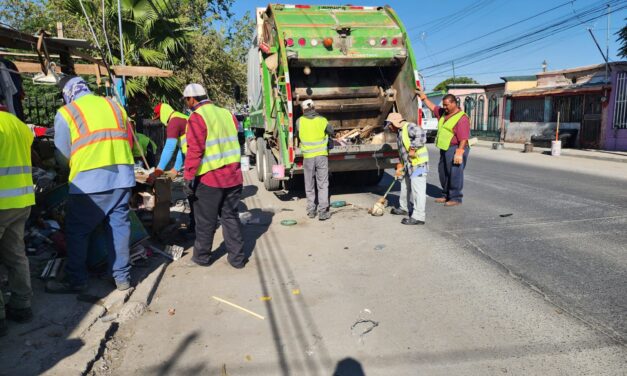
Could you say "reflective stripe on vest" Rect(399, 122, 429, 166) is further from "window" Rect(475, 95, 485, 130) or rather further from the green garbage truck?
"window" Rect(475, 95, 485, 130)

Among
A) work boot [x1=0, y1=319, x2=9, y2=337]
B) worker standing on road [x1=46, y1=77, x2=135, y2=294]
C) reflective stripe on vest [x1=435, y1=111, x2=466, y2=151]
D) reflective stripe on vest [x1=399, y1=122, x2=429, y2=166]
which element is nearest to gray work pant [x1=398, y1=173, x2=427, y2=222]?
reflective stripe on vest [x1=399, y1=122, x2=429, y2=166]

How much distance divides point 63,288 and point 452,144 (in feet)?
18.6

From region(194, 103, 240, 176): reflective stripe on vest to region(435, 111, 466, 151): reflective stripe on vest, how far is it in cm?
395

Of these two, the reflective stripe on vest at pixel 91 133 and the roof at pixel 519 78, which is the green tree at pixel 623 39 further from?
the reflective stripe on vest at pixel 91 133

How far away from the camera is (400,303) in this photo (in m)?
3.79

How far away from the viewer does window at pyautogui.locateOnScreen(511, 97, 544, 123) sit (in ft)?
70.3

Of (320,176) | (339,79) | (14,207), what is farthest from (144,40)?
(14,207)

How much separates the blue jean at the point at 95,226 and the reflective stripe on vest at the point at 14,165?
51 centimetres

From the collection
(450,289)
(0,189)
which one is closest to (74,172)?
(0,189)

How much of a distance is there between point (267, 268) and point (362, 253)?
1071 millimetres

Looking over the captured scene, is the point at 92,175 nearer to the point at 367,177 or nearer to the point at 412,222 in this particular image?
the point at 412,222

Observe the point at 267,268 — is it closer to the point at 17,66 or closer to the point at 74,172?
the point at 74,172

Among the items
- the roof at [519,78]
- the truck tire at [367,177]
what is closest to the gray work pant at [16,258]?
the truck tire at [367,177]

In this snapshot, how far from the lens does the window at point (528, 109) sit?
21.4 meters
